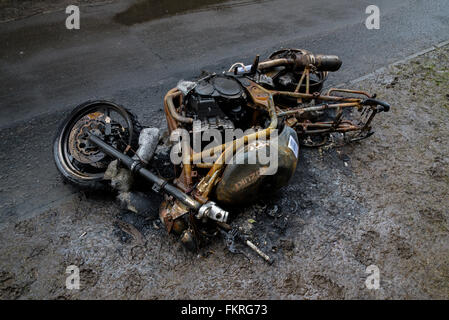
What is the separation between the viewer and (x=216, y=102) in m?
3.32

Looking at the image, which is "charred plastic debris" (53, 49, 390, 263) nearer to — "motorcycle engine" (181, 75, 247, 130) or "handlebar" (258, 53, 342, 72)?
"motorcycle engine" (181, 75, 247, 130)

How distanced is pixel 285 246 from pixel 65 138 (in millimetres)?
2998

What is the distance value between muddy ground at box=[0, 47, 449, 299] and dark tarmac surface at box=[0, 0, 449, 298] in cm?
1

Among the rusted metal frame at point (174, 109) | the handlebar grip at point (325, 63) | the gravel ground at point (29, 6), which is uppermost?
the gravel ground at point (29, 6)

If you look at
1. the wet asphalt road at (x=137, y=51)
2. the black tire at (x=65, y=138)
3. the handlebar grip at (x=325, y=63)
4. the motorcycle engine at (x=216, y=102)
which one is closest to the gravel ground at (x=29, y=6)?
the wet asphalt road at (x=137, y=51)

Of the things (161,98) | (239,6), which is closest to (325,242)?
(161,98)

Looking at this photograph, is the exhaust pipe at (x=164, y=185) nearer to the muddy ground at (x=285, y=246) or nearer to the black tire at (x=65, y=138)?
the black tire at (x=65, y=138)

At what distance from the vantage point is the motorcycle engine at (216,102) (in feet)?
10.7

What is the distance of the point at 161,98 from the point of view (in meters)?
5.07

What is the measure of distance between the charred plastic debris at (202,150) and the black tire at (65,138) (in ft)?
0.04

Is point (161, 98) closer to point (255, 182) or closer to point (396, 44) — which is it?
point (255, 182)

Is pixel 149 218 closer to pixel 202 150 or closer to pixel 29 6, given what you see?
pixel 202 150

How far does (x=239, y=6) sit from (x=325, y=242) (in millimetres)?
7545

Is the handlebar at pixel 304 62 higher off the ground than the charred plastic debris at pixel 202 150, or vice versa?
the handlebar at pixel 304 62
